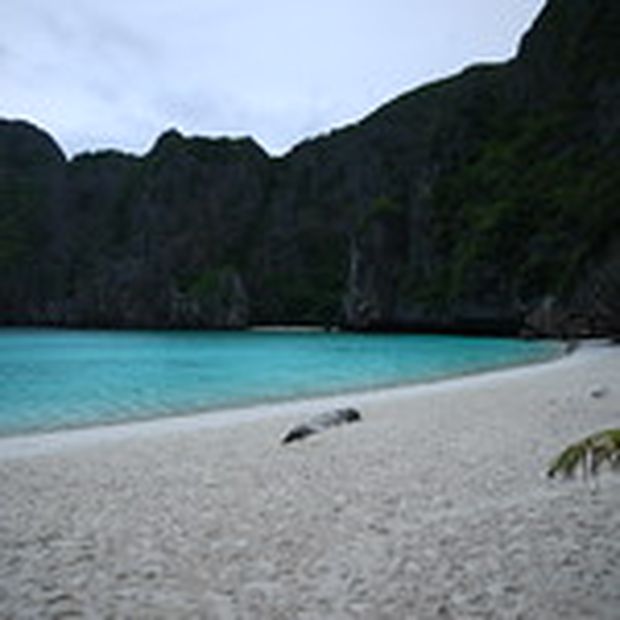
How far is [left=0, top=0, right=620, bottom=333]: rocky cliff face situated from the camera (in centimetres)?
9606

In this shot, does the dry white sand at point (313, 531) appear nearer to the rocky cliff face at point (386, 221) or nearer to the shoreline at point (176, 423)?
the shoreline at point (176, 423)

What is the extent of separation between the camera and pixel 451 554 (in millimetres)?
5938

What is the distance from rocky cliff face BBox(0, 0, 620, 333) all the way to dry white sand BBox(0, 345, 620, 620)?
55.2 m

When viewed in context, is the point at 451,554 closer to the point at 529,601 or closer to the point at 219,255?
the point at 529,601

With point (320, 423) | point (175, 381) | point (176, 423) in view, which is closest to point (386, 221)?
point (175, 381)

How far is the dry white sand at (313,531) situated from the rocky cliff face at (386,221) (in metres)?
55.2

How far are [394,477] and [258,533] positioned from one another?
3.23 metres

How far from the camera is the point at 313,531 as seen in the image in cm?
696

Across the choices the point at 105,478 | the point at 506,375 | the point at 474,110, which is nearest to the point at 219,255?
the point at 474,110

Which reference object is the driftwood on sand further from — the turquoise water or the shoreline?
the turquoise water

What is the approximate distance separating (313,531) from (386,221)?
129383 mm

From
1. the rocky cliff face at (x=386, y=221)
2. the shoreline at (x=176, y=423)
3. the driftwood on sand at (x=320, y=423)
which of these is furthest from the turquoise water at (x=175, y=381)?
the rocky cliff face at (x=386, y=221)

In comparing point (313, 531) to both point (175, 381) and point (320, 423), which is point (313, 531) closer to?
point (320, 423)

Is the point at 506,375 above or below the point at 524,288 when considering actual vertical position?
below
